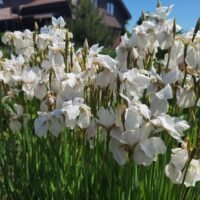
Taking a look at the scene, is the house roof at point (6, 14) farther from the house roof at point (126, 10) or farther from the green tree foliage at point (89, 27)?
the house roof at point (126, 10)

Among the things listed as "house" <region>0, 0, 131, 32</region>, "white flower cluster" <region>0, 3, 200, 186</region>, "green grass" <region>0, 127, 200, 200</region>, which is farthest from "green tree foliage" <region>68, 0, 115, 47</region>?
"white flower cluster" <region>0, 3, 200, 186</region>

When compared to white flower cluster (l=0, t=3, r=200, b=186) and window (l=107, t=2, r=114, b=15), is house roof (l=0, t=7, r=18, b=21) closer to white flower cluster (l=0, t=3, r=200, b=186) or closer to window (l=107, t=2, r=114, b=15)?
window (l=107, t=2, r=114, b=15)

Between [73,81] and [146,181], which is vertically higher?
[73,81]

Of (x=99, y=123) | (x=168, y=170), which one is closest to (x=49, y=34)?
(x=99, y=123)

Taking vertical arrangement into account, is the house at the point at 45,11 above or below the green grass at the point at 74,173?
below

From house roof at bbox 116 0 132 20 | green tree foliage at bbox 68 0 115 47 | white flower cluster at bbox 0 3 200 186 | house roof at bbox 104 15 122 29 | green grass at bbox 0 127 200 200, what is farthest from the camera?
house roof at bbox 116 0 132 20

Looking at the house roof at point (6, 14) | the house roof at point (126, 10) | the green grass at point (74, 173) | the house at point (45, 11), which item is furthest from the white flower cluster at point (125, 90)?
the house roof at point (126, 10)

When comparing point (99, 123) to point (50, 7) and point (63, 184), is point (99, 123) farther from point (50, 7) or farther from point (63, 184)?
point (50, 7)
